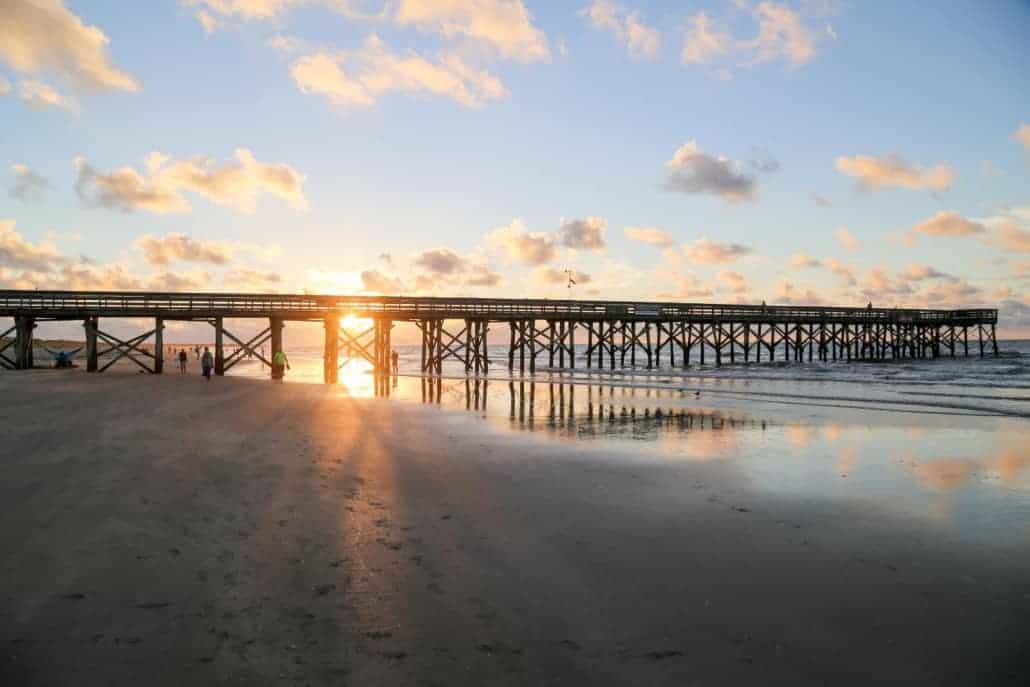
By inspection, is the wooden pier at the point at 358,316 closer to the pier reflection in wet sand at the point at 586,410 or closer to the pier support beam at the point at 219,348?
the pier support beam at the point at 219,348

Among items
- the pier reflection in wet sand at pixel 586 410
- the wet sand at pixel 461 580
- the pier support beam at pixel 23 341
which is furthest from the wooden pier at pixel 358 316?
the wet sand at pixel 461 580

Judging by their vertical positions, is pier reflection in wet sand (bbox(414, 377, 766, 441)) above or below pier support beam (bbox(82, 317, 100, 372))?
below

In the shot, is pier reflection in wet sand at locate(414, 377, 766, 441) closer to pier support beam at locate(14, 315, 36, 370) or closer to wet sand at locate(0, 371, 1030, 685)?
wet sand at locate(0, 371, 1030, 685)

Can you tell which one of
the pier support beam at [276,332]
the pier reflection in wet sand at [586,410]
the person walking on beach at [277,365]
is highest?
the pier support beam at [276,332]

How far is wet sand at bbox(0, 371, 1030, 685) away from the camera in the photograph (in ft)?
10.6

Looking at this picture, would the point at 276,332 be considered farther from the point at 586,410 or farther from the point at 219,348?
the point at 586,410

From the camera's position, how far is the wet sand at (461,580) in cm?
323

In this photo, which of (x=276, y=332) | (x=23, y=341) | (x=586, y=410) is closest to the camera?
(x=586, y=410)

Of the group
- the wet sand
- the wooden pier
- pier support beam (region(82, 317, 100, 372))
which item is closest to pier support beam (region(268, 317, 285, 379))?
the wooden pier

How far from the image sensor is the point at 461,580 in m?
4.39

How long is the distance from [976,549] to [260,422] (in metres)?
11.3

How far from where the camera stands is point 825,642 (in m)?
3.60

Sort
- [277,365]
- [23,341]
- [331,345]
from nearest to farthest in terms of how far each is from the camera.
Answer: [23,341] → [277,365] → [331,345]

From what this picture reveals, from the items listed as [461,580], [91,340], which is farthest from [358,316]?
[461,580]
